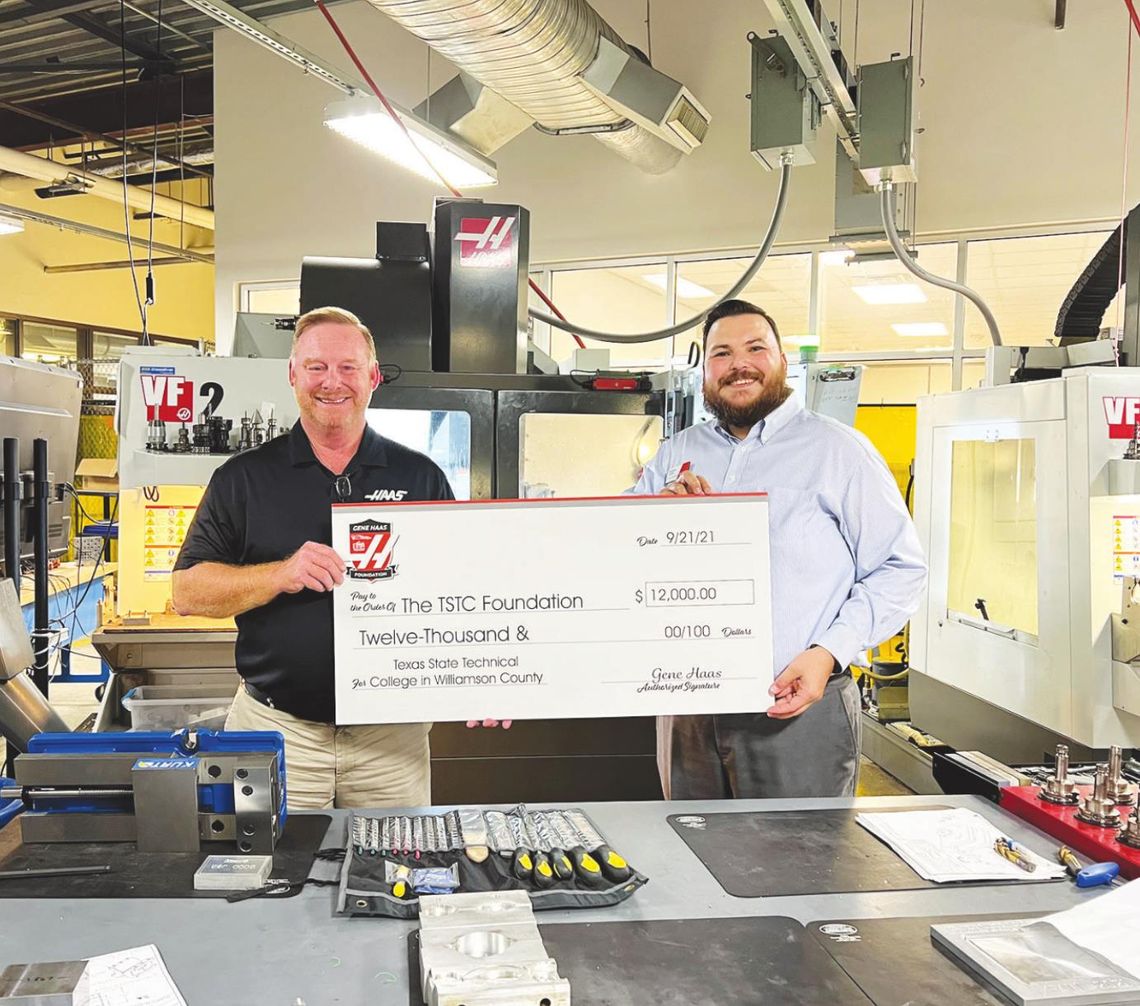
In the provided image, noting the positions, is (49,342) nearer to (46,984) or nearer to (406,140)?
(406,140)

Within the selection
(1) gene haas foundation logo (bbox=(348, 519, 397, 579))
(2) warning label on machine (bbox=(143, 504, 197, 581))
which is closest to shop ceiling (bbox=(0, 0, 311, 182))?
(2) warning label on machine (bbox=(143, 504, 197, 581))

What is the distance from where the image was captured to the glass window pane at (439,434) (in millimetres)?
3102

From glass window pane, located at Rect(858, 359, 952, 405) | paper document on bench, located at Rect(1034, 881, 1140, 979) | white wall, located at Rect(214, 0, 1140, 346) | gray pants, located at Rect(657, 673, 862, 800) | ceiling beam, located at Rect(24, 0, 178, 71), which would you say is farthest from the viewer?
glass window pane, located at Rect(858, 359, 952, 405)

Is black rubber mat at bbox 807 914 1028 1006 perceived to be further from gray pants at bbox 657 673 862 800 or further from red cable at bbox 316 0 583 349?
red cable at bbox 316 0 583 349

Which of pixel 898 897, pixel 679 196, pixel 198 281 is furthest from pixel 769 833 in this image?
pixel 198 281

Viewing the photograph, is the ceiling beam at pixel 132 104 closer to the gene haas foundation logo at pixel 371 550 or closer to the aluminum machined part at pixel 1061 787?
the gene haas foundation logo at pixel 371 550

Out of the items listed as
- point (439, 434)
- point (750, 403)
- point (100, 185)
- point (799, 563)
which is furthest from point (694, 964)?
point (100, 185)

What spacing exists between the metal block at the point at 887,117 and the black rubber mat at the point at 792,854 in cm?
253

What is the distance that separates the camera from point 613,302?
7109mm

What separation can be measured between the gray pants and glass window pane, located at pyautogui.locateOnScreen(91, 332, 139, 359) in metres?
10.3

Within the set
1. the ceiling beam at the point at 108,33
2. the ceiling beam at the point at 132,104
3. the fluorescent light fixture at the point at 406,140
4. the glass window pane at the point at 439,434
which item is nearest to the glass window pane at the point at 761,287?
the fluorescent light fixture at the point at 406,140

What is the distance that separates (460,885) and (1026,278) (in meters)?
7.07

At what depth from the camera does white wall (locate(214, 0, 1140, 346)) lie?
17.4 ft

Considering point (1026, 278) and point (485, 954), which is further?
point (1026, 278)
